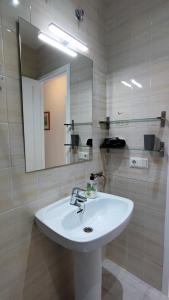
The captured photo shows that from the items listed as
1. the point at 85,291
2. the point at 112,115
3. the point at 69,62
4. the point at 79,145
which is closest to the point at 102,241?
the point at 85,291

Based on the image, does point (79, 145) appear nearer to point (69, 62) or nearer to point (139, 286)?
point (69, 62)

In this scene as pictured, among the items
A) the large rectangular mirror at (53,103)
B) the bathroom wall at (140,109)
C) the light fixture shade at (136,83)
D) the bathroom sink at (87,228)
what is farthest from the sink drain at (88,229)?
the light fixture shade at (136,83)

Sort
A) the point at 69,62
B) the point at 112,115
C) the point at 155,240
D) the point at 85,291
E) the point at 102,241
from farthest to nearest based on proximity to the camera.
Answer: the point at 112,115 < the point at 155,240 < the point at 69,62 < the point at 85,291 < the point at 102,241

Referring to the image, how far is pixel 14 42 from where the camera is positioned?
0.93 m

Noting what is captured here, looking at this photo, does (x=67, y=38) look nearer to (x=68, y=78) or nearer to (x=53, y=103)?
(x=68, y=78)

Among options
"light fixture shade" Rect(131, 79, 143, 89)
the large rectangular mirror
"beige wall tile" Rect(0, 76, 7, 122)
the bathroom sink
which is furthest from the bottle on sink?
"light fixture shade" Rect(131, 79, 143, 89)

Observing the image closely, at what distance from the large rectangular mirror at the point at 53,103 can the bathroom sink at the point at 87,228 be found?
33 cm

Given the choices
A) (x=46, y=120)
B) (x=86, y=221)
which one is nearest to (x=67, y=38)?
(x=46, y=120)

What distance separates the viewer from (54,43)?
1153 millimetres

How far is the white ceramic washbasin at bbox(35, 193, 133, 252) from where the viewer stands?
825 millimetres

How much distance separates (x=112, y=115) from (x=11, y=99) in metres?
0.97

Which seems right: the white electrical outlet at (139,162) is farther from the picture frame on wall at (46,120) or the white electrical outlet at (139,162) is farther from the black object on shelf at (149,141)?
the picture frame on wall at (46,120)

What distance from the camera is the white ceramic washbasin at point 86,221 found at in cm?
83

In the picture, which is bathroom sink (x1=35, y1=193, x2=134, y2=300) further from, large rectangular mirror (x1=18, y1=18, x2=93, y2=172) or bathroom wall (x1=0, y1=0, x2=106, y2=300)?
large rectangular mirror (x1=18, y1=18, x2=93, y2=172)
